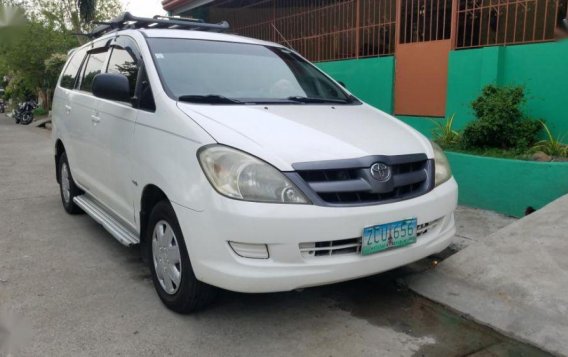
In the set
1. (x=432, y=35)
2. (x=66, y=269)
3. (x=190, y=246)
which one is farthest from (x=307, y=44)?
(x=190, y=246)

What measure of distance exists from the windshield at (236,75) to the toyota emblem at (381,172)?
3.30ft

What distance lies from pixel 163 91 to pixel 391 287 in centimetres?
201

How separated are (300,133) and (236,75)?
3.22 ft

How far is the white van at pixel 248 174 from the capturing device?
2531 mm

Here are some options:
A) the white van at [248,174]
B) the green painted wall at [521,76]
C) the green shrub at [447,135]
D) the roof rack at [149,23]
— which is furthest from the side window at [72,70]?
the green painted wall at [521,76]

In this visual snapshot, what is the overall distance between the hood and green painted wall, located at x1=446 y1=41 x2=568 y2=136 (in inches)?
105

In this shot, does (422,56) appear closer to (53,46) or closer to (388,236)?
(388,236)

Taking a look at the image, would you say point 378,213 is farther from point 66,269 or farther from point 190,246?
point 66,269

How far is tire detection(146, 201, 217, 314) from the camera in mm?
2819

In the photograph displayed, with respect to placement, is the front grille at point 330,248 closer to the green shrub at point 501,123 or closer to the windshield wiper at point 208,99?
the windshield wiper at point 208,99

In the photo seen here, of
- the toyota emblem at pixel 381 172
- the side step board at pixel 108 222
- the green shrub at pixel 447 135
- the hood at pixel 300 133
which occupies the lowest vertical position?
the side step board at pixel 108 222

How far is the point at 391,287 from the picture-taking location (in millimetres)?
3492

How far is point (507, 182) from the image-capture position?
4715 mm

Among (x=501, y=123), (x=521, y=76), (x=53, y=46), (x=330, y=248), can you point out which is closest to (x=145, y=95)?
(x=330, y=248)
